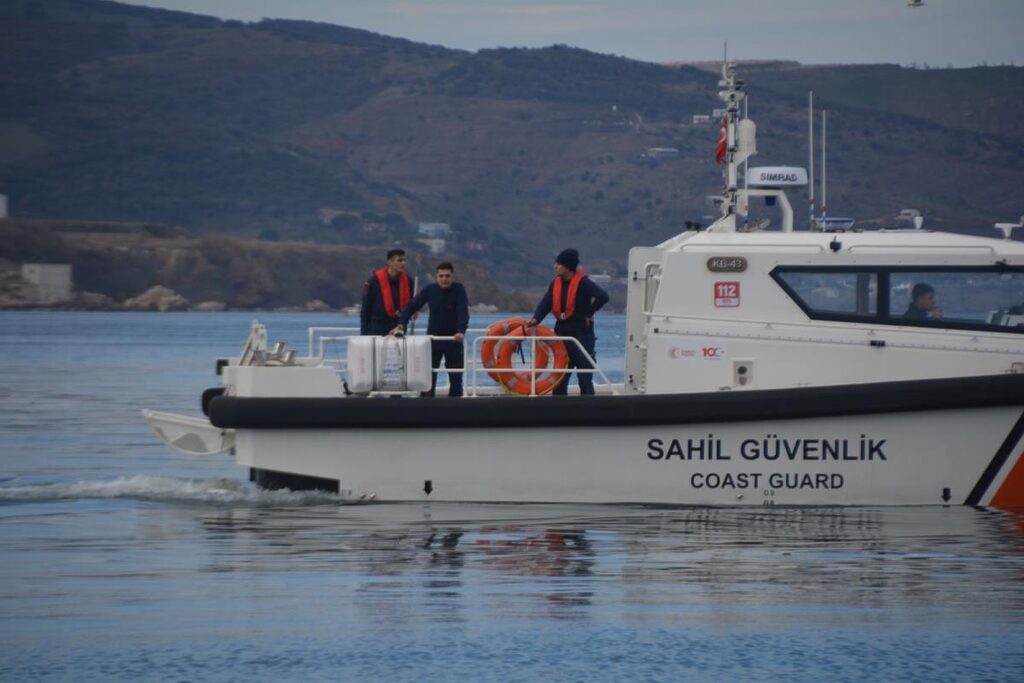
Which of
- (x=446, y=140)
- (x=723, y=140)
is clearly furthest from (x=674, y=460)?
(x=446, y=140)

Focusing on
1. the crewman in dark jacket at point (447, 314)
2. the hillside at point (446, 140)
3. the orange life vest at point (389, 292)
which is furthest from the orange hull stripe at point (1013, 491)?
the hillside at point (446, 140)

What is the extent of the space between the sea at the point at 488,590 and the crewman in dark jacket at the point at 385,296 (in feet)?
4.99

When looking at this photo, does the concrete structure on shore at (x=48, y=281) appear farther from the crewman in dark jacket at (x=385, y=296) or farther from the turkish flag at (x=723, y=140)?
the turkish flag at (x=723, y=140)

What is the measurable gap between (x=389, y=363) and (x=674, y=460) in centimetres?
210

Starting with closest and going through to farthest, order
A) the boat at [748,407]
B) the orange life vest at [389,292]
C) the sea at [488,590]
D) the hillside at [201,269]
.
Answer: the sea at [488,590] < the boat at [748,407] < the orange life vest at [389,292] < the hillside at [201,269]

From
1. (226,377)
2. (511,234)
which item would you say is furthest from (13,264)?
(226,377)

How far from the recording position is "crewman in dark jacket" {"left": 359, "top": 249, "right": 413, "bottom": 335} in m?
12.8

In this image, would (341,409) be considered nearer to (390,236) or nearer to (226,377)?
(226,377)

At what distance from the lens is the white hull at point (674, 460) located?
37.8 feet

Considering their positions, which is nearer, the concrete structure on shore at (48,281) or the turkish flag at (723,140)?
the turkish flag at (723,140)

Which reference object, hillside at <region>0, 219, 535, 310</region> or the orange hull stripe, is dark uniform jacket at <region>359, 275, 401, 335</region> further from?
hillside at <region>0, 219, 535, 310</region>

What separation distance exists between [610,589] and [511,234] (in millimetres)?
114793

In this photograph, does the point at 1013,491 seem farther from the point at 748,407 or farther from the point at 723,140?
the point at 723,140

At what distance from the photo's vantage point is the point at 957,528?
36.5ft
